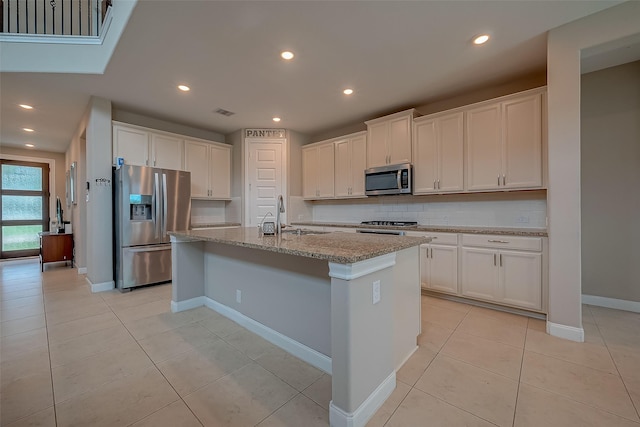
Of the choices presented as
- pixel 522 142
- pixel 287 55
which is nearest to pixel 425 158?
pixel 522 142

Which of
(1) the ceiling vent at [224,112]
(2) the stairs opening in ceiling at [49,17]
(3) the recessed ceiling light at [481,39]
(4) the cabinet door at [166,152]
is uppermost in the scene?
(2) the stairs opening in ceiling at [49,17]

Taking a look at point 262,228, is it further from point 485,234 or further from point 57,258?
point 57,258

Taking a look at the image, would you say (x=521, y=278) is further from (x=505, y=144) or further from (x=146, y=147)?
(x=146, y=147)

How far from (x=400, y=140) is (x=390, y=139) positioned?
0.57 ft

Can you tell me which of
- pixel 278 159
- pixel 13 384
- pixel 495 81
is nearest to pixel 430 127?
pixel 495 81

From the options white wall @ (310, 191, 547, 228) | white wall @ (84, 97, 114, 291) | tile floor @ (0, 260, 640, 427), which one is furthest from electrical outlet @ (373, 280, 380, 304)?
white wall @ (84, 97, 114, 291)

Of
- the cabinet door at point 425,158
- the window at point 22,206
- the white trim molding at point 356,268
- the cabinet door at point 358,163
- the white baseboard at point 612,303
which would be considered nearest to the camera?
the white trim molding at point 356,268

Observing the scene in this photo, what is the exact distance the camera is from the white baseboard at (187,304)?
2922 mm

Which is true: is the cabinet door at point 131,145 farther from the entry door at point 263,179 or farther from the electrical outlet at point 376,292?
the electrical outlet at point 376,292

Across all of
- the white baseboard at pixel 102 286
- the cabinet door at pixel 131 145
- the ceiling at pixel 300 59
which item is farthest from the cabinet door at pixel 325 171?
the white baseboard at pixel 102 286

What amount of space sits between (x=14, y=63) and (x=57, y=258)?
3.85 meters

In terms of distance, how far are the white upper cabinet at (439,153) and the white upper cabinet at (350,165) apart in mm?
949

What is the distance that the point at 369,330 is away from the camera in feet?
4.80

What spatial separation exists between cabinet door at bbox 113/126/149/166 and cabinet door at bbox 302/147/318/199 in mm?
2733
